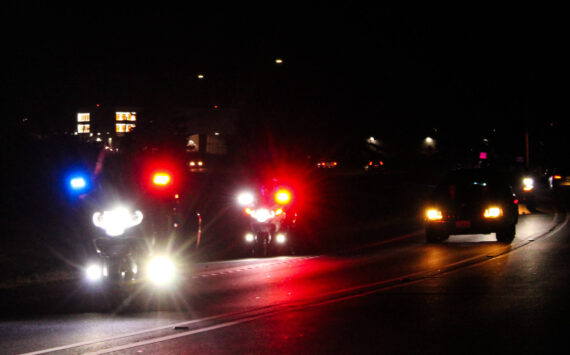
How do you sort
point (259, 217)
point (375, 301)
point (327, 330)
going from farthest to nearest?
1. point (259, 217)
2. point (375, 301)
3. point (327, 330)

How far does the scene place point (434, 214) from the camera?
62.3 feet

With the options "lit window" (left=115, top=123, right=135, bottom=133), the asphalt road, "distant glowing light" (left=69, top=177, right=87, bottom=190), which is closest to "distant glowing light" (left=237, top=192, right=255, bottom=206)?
the asphalt road

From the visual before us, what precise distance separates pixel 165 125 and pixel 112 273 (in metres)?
28.6

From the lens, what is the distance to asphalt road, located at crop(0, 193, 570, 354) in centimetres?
850

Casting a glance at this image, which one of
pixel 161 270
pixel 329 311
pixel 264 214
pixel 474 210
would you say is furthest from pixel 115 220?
pixel 474 210

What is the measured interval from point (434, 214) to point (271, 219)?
390cm

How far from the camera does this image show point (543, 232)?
20656 mm

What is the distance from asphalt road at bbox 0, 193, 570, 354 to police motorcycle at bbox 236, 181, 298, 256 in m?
1.71

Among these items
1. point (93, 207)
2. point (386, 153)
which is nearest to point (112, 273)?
point (93, 207)

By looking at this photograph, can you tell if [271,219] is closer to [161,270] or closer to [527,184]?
[161,270]

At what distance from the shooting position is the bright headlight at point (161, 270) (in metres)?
13.7

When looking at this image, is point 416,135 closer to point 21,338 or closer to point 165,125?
point 165,125

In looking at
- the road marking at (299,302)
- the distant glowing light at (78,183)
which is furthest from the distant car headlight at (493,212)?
the distant glowing light at (78,183)

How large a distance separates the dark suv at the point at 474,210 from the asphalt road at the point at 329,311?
2326 millimetres
